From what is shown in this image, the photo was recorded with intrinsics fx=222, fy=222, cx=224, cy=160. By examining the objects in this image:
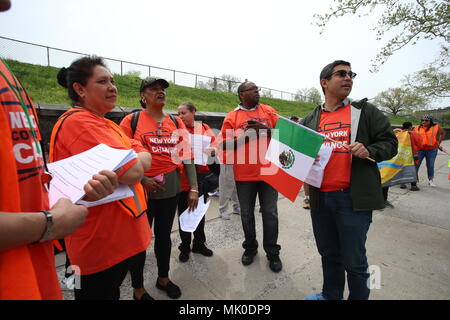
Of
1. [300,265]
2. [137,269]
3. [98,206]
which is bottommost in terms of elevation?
[300,265]

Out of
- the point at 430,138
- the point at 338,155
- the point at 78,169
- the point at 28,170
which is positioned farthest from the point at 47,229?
the point at 430,138

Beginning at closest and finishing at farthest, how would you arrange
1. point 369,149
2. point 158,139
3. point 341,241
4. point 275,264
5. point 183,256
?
1. point 369,149
2. point 341,241
3. point 158,139
4. point 275,264
5. point 183,256

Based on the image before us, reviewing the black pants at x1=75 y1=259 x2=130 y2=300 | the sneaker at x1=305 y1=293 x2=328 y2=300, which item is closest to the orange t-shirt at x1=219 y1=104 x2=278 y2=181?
the sneaker at x1=305 y1=293 x2=328 y2=300

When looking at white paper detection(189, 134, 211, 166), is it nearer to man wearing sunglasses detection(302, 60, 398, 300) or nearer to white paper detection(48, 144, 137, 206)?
man wearing sunglasses detection(302, 60, 398, 300)

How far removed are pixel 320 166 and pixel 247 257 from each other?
64.9 inches

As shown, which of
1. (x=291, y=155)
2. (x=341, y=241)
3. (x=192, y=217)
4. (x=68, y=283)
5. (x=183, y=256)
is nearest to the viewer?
(x=341, y=241)

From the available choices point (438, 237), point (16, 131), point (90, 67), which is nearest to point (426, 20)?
point (438, 237)

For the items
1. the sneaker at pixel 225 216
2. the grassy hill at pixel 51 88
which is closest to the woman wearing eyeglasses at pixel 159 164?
the sneaker at pixel 225 216

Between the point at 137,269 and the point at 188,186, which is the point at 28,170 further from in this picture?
the point at 188,186

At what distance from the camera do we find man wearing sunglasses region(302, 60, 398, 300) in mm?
1758

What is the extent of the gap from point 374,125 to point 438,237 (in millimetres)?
3155

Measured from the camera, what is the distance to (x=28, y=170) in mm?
767
